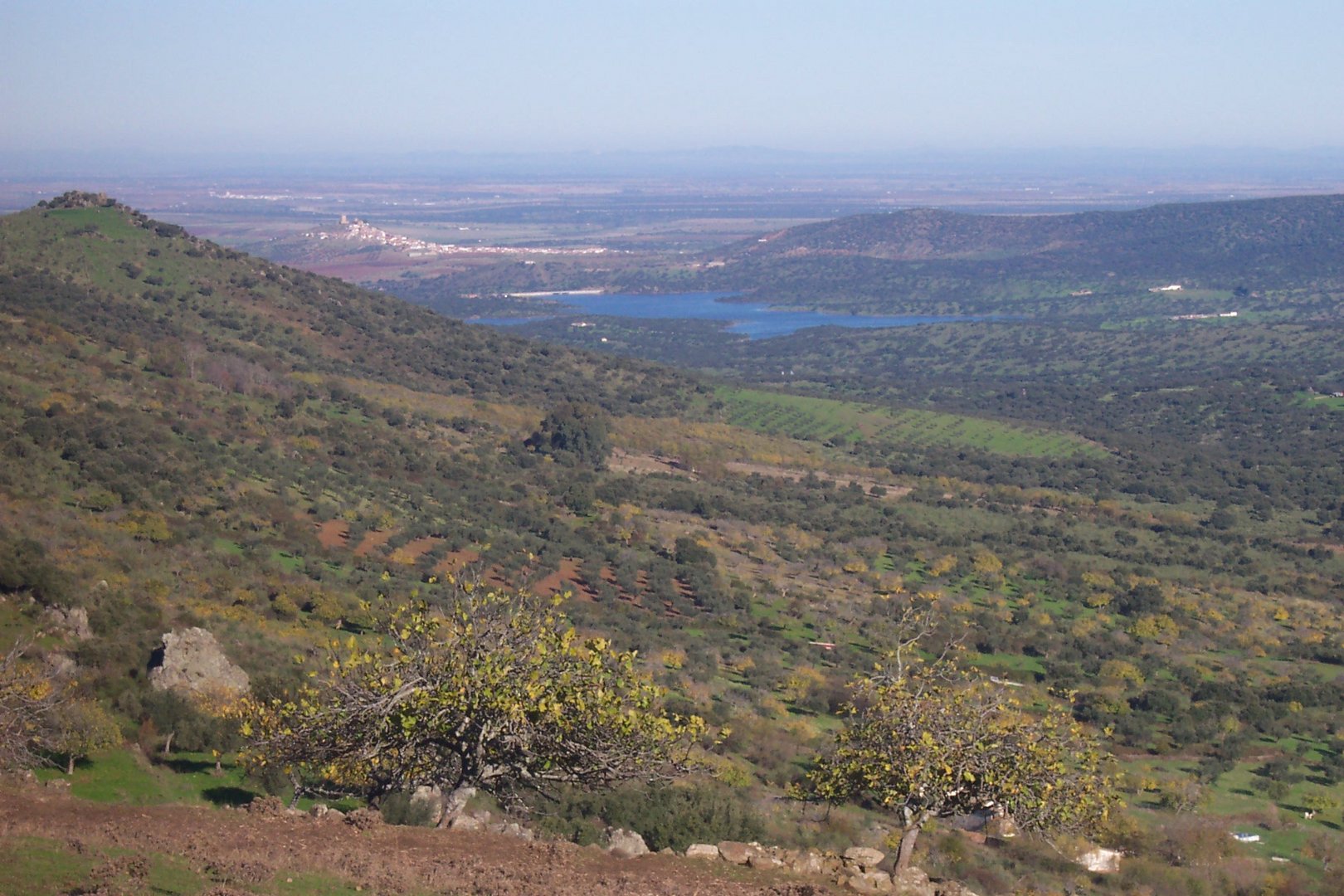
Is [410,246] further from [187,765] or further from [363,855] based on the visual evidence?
[363,855]

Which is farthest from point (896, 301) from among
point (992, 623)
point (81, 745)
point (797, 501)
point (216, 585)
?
point (81, 745)

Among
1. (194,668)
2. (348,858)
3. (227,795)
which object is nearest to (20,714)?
(227,795)

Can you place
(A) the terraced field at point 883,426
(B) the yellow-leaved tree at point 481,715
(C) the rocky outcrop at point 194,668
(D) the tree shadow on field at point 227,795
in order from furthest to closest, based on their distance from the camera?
(A) the terraced field at point 883,426
(C) the rocky outcrop at point 194,668
(D) the tree shadow on field at point 227,795
(B) the yellow-leaved tree at point 481,715

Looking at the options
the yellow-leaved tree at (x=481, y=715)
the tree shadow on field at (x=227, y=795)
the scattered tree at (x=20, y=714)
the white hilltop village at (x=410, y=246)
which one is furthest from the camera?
the white hilltop village at (x=410, y=246)

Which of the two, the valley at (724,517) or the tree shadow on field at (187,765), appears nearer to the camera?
the tree shadow on field at (187,765)

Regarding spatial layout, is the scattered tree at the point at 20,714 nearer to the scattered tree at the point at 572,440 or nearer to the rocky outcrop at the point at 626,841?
the rocky outcrop at the point at 626,841

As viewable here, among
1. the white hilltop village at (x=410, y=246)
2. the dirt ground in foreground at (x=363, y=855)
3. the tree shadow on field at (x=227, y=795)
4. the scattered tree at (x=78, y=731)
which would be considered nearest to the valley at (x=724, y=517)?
the tree shadow on field at (x=227, y=795)
